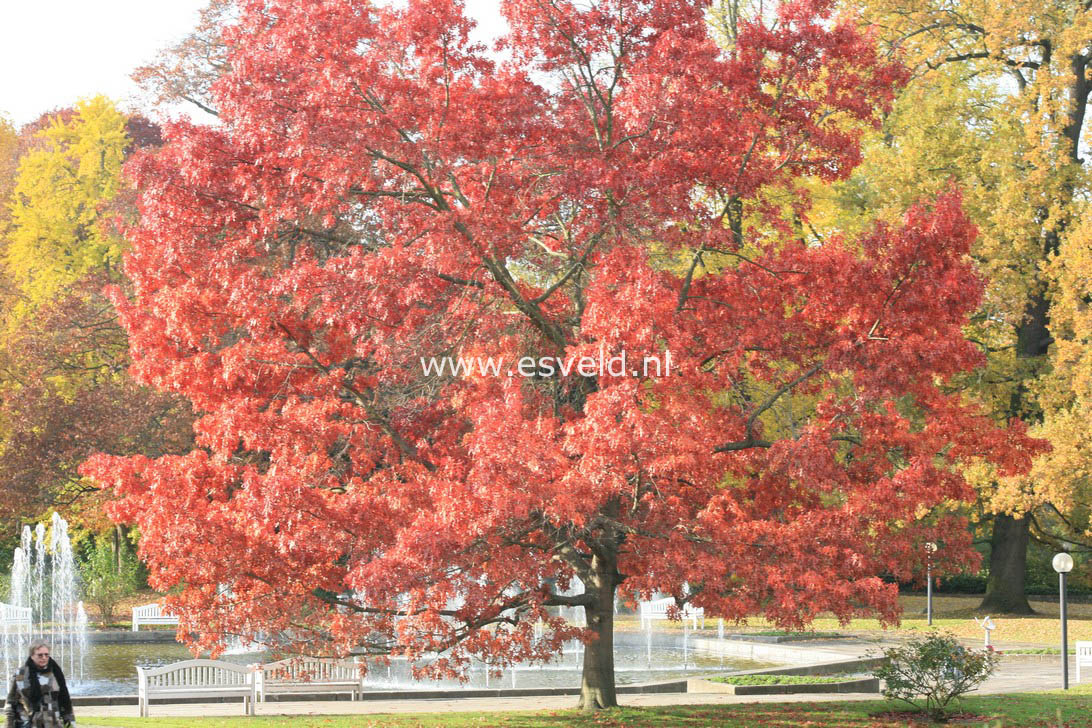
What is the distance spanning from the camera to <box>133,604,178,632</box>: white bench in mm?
24750

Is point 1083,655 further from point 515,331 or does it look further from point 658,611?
point 658,611

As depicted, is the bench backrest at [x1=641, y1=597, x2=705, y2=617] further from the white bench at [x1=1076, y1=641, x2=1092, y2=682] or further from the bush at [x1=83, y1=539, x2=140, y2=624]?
the bush at [x1=83, y1=539, x2=140, y2=624]

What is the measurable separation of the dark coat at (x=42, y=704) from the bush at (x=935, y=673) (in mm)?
8625

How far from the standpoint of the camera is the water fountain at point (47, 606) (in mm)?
21844

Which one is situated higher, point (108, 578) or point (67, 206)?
point (67, 206)

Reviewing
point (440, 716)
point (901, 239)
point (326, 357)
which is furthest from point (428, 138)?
point (440, 716)

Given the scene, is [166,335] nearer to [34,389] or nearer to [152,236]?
[152,236]

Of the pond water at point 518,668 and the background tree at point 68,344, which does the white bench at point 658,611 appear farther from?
the background tree at point 68,344

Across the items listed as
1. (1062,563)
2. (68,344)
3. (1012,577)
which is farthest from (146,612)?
(1012,577)

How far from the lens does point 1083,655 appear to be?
18.6 meters

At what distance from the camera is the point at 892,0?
Answer: 28.8 meters

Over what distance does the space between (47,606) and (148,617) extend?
6.41 meters

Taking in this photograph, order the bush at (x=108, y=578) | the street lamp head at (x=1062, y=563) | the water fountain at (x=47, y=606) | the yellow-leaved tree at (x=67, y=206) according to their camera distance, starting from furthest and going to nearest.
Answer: the yellow-leaved tree at (x=67, y=206) < the bush at (x=108, y=578) < the water fountain at (x=47, y=606) < the street lamp head at (x=1062, y=563)

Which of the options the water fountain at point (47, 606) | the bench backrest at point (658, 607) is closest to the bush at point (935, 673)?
the water fountain at point (47, 606)
